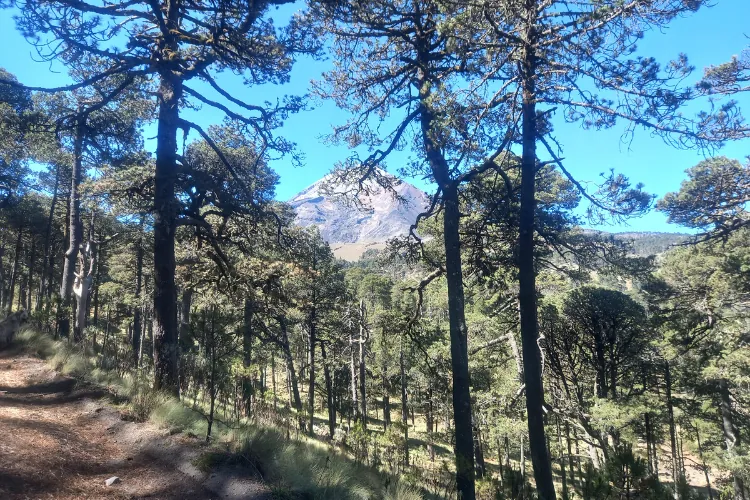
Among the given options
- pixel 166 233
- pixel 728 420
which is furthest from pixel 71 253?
pixel 728 420

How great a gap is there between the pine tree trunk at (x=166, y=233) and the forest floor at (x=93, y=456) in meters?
0.94

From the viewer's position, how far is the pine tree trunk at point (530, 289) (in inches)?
245

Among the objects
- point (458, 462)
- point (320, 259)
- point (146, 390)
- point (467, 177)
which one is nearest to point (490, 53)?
→ point (467, 177)

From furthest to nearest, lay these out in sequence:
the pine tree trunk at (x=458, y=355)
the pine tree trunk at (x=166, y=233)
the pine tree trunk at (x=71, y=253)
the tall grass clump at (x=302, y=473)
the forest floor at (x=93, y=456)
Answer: the pine tree trunk at (x=71, y=253)
the pine tree trunk at (x=166, y=233)
the pine tree trunk at (x=458, y=355)
the tall grass clump at (x=302, y=473)
the forest floor at (x=93, y=456)

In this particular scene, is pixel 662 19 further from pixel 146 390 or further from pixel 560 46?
pixel 146 390

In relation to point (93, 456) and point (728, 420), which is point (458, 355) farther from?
point (728, 420)

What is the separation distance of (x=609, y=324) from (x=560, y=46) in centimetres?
1225

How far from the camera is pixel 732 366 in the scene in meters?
13.2

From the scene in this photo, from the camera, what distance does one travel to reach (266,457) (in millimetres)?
4324

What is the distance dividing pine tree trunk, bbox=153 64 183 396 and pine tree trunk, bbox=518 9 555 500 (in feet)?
20.6

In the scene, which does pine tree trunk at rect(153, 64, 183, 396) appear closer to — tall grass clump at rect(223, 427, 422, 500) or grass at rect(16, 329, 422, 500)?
grass at rect(16, 329, 422, 500)

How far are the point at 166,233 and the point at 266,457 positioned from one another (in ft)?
14.6

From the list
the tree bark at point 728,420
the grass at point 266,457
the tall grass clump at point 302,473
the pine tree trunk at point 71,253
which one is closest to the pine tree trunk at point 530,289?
the grass at point 266,457

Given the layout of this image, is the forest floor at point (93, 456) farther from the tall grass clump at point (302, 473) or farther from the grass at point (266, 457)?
the tall grass clump at point (302, 473)
